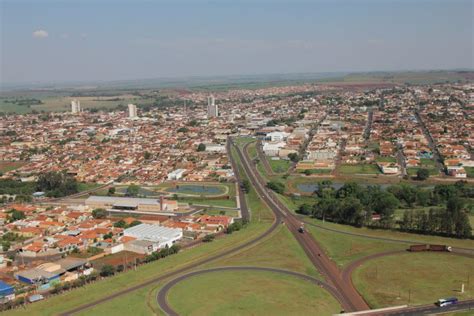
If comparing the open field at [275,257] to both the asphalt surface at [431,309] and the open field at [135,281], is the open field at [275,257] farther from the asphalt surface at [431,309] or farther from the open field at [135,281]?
the asphalt surface at [431,309]

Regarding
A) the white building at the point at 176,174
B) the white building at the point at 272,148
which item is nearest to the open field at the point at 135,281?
the white building at the point at 176,174

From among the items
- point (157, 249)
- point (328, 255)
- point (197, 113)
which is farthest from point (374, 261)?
point (197, 113)

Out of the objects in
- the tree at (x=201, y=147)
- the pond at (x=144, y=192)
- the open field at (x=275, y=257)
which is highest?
the tree at (x=201, y=147)

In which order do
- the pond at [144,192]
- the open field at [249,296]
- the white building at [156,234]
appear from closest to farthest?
the open field at [249,296]
the white building at [156,234]
the pond at [144,192]

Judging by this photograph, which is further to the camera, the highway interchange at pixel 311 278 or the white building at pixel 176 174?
the white building at pixel 176 174

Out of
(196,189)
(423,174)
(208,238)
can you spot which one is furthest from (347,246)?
(423,174)

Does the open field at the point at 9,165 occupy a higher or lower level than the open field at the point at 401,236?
higher
